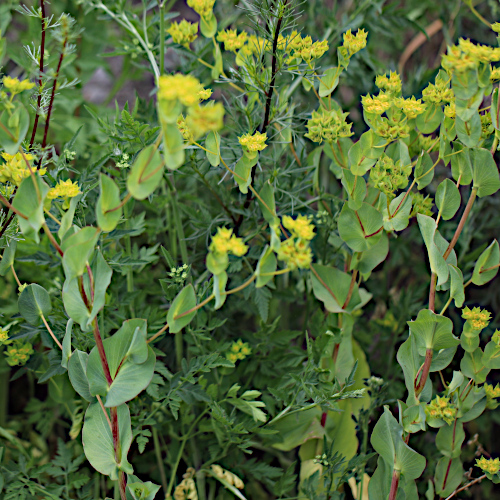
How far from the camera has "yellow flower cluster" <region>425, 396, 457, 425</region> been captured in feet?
1.68

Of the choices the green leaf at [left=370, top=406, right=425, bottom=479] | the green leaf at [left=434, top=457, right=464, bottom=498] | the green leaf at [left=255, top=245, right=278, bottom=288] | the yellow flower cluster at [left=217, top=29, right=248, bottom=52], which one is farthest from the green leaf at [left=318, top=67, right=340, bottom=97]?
the green leaf at [left=434, top=457, right=464, bottom=498]

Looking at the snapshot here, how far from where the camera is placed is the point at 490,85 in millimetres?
451

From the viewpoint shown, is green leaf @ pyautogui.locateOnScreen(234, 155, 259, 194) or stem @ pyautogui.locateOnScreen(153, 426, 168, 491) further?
stem @ pyautogui.locateOnScreen(153, 426, 168, 491)

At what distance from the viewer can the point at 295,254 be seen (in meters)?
0.37

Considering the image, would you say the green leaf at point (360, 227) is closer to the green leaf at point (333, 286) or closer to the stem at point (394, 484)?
the green leaf at point (333, 286)

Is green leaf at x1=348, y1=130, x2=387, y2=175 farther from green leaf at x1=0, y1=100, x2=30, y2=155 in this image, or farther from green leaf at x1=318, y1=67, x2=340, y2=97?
green leaf at x1=0, y1=100, x2=30, y2=155

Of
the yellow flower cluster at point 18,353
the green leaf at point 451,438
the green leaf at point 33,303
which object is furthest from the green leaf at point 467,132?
the yellow flower cluster at point 18,353

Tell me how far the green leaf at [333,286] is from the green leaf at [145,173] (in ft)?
0.88

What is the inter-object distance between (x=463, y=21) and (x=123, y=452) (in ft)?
3.99

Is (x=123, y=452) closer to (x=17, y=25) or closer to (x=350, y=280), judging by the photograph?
(x=350, y=280)

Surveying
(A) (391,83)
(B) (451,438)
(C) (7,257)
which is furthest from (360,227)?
(C) (7,257)

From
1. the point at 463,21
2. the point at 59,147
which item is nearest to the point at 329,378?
the point at 59,147

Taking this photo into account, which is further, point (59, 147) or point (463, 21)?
point (463, 21)

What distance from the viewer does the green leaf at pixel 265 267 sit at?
40 centimetres
